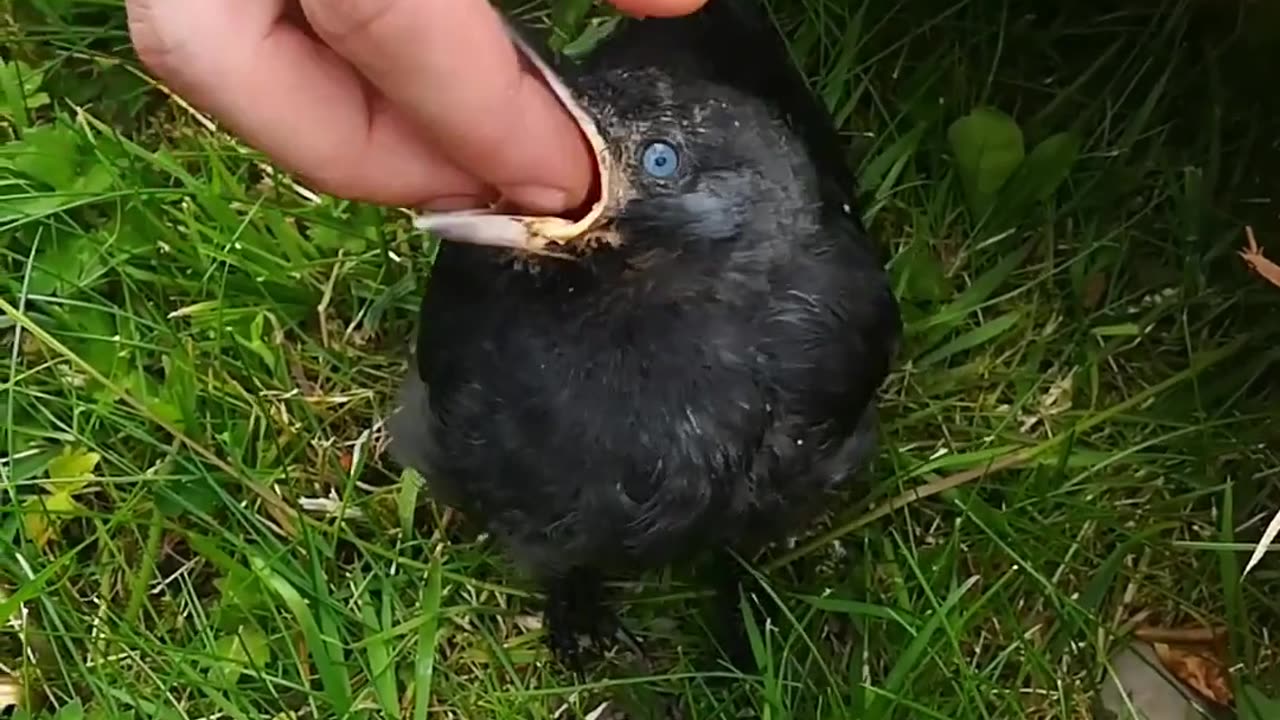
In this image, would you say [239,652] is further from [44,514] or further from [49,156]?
[49,156]

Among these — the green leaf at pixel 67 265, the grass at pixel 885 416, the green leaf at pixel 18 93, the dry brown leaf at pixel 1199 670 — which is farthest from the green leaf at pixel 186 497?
the dry brown leaf at pixel 1199 670

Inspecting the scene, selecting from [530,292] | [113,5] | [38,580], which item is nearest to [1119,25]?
[530,292]

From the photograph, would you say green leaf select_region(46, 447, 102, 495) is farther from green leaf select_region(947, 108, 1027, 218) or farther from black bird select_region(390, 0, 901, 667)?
green leaf select_region(947, 108, 1027, 218)

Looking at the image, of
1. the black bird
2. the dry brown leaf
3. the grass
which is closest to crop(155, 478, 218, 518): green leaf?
the grass

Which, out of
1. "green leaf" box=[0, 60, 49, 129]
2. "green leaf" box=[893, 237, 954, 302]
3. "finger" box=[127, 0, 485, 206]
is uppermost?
"finger" box=[127, 0, 485, 206]

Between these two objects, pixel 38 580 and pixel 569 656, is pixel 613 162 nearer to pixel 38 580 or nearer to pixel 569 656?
pixel 569 656

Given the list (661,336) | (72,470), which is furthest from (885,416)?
(72,470)
